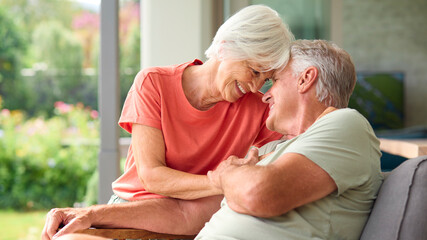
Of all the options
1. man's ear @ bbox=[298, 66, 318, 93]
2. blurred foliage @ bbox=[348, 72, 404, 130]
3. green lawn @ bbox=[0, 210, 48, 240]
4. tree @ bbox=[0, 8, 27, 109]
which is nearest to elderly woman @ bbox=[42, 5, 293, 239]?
man's ear @ bbox=[298, 66, 318, 93]

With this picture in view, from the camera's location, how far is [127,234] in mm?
1983

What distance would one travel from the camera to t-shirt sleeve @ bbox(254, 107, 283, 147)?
222 cm

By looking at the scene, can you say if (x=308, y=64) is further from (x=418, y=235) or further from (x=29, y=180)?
(x=29, y=180)

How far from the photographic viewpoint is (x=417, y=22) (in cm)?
841

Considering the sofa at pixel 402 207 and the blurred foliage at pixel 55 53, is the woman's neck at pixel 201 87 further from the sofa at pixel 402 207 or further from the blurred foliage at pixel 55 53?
the blurred foliage at pixel 55 53

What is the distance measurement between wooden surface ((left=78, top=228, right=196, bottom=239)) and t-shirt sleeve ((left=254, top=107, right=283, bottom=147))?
492 millimetres

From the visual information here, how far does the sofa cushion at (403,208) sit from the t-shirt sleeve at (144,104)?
0.86 metres

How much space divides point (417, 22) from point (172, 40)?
5696mm

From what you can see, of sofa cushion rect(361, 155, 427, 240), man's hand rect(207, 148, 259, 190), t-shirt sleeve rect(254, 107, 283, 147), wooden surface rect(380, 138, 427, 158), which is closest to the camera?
sofa cushion rect(361, 155, 427, 240)

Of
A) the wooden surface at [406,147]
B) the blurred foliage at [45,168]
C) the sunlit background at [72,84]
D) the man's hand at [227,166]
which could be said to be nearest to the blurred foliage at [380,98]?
the sunlit background at [72,84]

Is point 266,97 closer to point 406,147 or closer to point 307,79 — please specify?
point 307,79

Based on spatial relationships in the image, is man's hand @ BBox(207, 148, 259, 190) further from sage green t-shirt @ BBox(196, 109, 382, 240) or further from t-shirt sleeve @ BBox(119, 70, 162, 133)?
t-shirt sleeve @ BBox(119, 70, 162, 133)

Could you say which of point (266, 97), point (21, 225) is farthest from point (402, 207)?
point (21, 225)

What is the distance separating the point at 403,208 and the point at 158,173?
856mm
